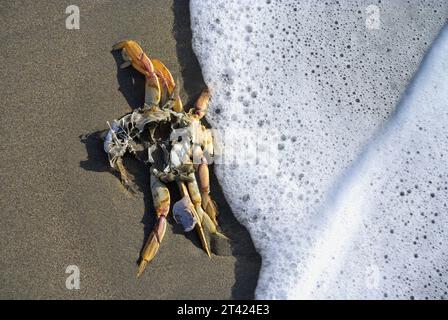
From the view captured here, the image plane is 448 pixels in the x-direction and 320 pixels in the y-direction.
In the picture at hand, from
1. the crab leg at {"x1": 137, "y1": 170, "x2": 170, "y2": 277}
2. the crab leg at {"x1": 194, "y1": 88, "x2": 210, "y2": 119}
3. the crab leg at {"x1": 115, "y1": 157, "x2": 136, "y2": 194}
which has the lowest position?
the crab leg at {"x1": 137, "y1": 170, "x2": 170, "y2": 277}

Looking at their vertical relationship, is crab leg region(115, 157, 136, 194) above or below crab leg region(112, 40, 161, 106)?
below

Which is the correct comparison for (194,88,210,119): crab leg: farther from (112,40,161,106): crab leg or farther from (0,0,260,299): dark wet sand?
(112,40,161,106): crab leg

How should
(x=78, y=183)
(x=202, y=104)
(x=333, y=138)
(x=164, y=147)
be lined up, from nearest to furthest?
1. (x=78, y=183)
2. (x=164, y=147)
3. (x=202, y=104)
4. (x=333, y=138)

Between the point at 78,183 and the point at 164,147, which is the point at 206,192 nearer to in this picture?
the point at 164,147

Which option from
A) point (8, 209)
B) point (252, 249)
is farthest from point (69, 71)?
point (252, 249)

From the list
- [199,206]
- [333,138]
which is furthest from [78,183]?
[333,138]

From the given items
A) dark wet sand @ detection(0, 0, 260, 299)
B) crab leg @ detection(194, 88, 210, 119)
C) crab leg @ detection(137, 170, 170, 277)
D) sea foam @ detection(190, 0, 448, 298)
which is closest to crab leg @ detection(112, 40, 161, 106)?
dark wet sand @ detection(0, 0, 260, 299)

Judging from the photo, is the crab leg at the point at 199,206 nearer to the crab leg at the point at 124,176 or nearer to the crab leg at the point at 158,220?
the crab leg at the point at 158,220
